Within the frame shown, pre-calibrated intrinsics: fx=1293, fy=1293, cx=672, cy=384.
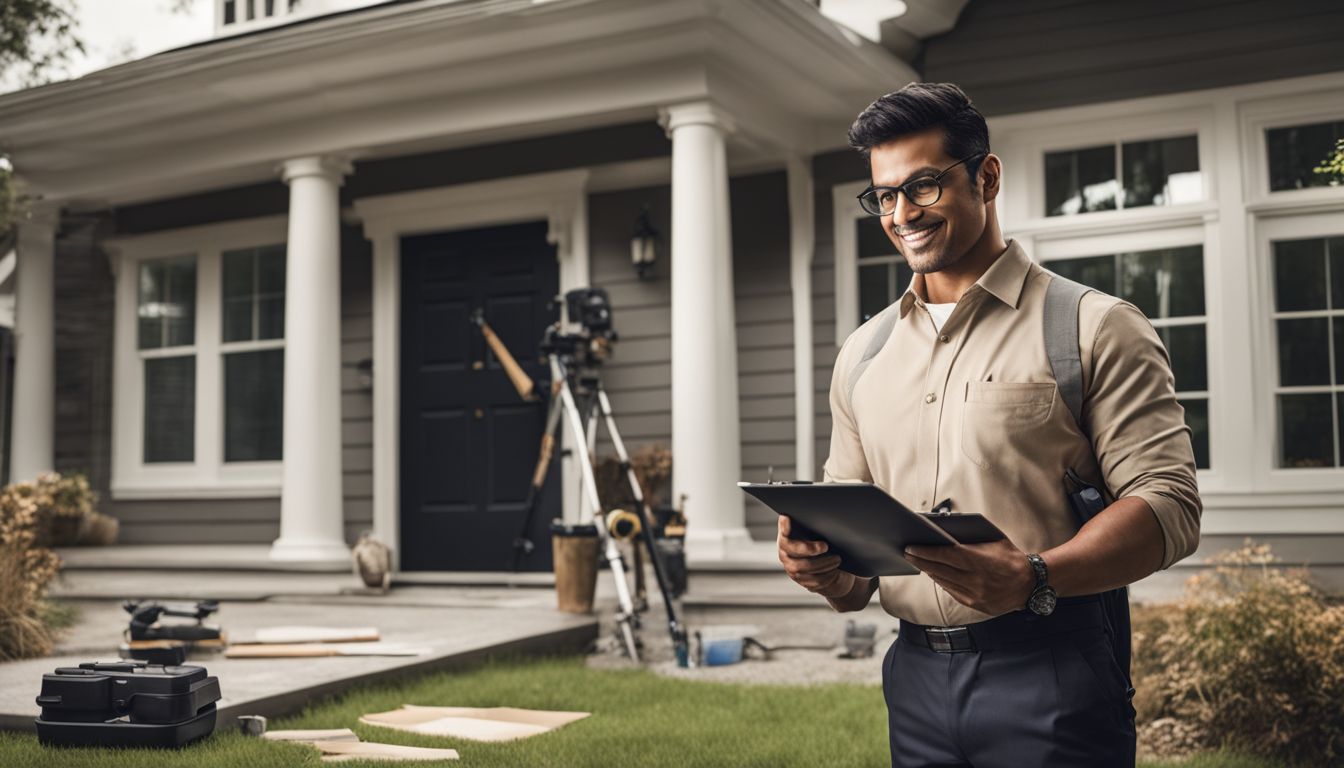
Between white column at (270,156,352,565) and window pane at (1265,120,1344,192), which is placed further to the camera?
white column at (270,156,352,565)

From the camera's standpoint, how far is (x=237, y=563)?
7.83 meters

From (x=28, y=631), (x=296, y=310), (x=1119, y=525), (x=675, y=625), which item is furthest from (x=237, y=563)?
(x=1119, y=525)

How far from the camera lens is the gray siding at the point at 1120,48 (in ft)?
21.2

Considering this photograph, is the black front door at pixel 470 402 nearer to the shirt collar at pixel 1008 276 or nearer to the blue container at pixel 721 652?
the blue container at pixel 721 652

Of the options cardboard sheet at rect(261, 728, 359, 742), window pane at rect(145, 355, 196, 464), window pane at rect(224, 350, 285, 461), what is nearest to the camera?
cardboard sheet at rect(261, 728, 359, 742)

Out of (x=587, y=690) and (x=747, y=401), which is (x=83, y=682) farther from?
(x=747, y=401)

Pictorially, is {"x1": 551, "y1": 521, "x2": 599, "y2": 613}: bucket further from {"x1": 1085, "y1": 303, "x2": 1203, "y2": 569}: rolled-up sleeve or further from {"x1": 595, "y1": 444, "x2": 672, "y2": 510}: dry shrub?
{"x1": 1085, "y1": 303, "x2": 1203, "y2": 569}: rolled-up sleeve

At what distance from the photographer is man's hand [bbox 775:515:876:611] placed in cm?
178

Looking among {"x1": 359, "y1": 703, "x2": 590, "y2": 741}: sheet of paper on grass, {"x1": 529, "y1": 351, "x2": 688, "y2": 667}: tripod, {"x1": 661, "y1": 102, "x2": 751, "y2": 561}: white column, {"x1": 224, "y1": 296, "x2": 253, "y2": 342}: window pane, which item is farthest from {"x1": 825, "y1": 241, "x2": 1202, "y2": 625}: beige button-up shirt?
{"x1": 224, "y1": 296, "x2": 253, "y2": 342}: window pane

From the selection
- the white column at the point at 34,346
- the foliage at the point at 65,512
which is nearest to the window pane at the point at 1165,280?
the foliage at the point at 65,512

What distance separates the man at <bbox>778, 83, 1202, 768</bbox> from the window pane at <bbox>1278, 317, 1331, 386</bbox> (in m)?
5.19

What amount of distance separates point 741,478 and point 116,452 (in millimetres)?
4586

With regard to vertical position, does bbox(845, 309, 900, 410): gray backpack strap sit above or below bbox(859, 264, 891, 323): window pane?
below

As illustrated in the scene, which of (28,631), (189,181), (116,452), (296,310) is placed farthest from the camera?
(116,452)
